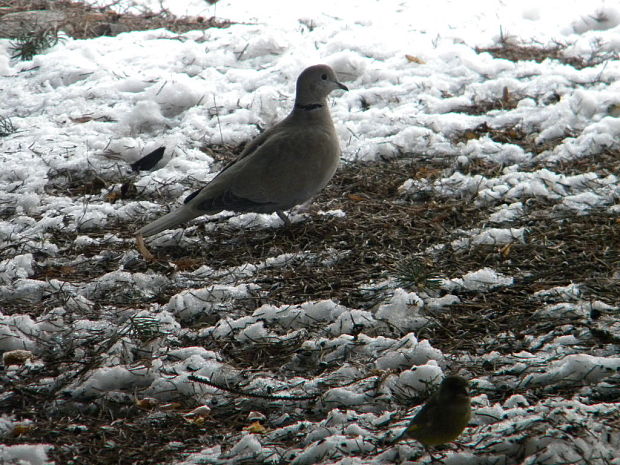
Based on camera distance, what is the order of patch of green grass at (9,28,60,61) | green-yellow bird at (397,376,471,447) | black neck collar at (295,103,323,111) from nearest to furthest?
green-yellow bird at (397,376,471,447) < black neck collar at (295,103,323,111) < patch of green grass at (9,28,60,61)

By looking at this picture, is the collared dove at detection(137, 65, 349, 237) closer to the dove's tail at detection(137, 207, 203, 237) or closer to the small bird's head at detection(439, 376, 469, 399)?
the dove's tail at detection(137, 207, 203, 237)

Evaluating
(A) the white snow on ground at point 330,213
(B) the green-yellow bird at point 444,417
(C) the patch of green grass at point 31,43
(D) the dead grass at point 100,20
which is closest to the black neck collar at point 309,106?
(A) the white snow on ground at point 330,213

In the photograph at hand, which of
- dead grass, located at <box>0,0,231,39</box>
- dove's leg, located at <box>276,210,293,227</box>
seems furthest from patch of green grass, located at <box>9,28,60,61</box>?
dove's leg, located at <box>276,210,293,227</box>

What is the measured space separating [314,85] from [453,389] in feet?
8.66

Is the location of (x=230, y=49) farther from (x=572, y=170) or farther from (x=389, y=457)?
(x=389, y=457)

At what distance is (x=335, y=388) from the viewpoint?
95.4 inches

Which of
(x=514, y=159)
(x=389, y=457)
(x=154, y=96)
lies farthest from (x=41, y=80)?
(x=389, y=457)

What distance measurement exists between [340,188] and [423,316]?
164 cm

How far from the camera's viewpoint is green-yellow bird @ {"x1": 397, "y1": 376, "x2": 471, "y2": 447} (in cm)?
191

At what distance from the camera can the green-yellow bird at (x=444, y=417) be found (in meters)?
1.91

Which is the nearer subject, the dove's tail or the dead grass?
the dove's tail

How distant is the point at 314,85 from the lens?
4.23m

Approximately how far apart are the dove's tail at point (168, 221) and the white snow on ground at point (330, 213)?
15cm

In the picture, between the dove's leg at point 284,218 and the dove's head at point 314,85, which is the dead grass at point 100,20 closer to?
the dove's head at point 314,85
